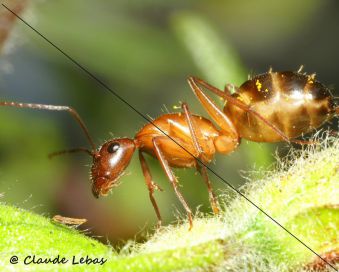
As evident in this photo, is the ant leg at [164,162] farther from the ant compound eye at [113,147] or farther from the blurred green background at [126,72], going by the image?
the blurred green background at [126,72]

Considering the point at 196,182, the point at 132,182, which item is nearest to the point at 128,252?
the point at 196,182

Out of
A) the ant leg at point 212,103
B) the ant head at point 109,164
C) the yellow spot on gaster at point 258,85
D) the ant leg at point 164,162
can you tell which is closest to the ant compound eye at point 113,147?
the ant head at point 109,164

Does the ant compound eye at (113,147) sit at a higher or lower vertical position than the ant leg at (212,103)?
lower

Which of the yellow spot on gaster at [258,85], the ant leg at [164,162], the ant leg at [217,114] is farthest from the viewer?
the ant leg at [217,114]

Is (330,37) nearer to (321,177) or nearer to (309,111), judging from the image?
(309,111)

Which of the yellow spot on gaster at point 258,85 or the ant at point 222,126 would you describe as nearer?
the ant at point 222,126

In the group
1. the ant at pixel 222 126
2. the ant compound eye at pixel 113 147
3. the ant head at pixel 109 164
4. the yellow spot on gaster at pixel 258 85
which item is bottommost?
the ant head at pixel 109 164

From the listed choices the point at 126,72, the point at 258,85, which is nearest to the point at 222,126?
the point at 258,85
